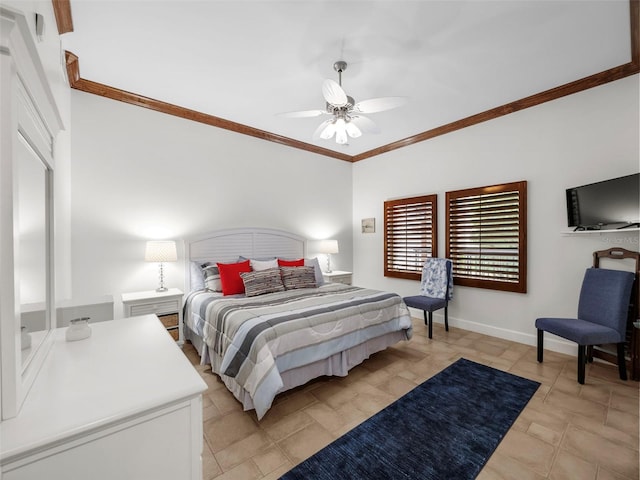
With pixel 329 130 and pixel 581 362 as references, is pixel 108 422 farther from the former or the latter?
pixel 581 362

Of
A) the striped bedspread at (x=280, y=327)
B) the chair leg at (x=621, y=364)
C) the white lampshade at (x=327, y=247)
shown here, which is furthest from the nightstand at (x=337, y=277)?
the chair leg at (x=621, y=364)

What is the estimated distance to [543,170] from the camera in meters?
3.30

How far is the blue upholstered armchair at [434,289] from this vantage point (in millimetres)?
3678

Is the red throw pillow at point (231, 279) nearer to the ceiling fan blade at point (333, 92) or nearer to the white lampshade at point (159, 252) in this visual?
the white lampshade at point (159, 252)

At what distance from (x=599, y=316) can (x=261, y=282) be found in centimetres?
341

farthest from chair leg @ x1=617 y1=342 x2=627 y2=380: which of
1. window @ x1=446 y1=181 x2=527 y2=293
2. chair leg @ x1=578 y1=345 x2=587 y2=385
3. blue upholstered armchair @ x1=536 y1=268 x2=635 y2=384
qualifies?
window @ x1=446 y1=181 x2=527 y2=293

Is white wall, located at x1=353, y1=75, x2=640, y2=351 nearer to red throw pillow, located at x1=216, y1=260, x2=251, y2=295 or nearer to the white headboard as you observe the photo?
the white headboard

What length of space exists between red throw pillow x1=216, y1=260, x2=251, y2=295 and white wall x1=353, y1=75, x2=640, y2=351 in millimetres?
2931

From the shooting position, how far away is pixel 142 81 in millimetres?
2992

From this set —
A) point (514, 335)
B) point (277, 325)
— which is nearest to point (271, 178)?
point (277, 325)

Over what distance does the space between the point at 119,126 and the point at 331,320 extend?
3.20m

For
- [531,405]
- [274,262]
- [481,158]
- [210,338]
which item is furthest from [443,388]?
[481,158]

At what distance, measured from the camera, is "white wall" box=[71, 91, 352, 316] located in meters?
3.06

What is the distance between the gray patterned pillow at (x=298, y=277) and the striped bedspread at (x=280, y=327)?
0.71ft
